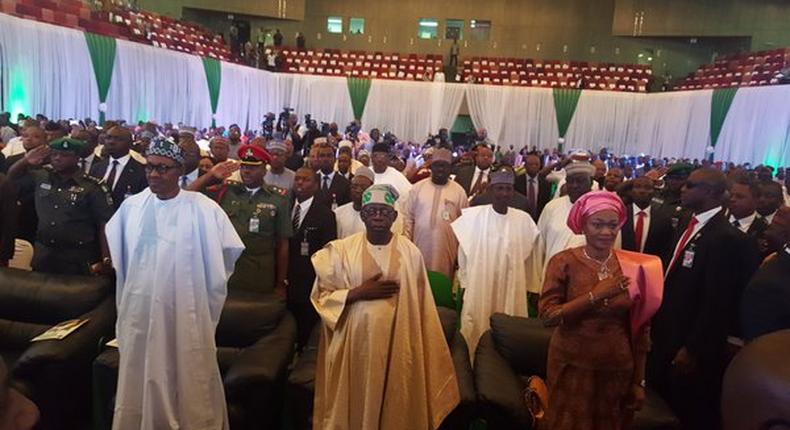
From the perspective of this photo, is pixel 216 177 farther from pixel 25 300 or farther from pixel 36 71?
pixel 36 71

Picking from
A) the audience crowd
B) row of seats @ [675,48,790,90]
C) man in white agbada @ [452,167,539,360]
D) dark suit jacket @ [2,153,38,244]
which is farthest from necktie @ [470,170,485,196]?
row of seats @ [675,48,790,90]

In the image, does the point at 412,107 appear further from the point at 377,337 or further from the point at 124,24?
the point at 377,337

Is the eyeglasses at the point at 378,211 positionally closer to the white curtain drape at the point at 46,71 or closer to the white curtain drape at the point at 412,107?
the white curtain drape at the point at 46,71

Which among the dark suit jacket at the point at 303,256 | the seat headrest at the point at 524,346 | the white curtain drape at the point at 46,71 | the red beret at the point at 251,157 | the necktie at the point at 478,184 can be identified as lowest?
the seat headrest at the point at 524,346

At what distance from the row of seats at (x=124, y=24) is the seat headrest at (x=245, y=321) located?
29.4 feet

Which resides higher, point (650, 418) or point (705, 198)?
point (705, 198)

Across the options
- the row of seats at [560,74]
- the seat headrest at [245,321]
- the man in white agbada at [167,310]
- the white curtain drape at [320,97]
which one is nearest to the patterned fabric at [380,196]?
the man in white agbada at [167,310]

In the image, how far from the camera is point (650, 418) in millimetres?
3098

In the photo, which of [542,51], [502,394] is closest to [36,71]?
[502,394]

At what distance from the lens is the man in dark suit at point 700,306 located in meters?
3.12

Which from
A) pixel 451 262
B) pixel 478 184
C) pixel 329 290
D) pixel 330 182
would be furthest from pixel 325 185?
pixel 329 290

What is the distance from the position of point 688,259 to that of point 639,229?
5.31ft

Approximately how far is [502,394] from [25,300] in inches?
132

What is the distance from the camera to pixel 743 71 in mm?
15555
